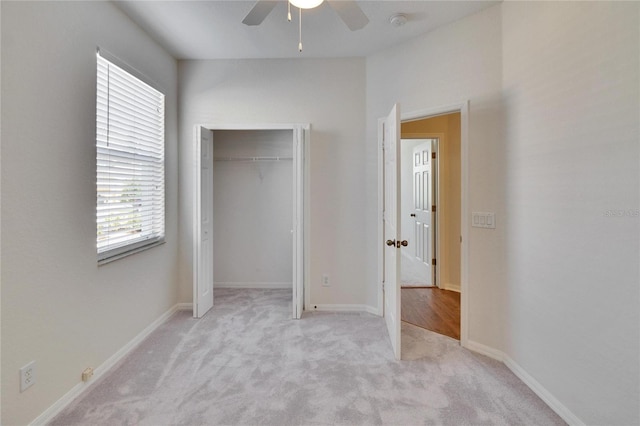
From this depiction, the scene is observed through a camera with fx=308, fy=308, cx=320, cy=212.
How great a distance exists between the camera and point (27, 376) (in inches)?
64.3

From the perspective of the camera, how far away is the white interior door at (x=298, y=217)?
316cm

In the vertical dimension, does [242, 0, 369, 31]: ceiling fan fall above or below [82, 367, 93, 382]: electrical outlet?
above

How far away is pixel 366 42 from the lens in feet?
9.77

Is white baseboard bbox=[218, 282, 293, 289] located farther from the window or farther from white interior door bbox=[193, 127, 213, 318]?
the window

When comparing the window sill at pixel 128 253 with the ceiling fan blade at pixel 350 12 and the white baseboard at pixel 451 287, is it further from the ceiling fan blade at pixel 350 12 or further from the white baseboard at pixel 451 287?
the white baseboard at pixel 451 287

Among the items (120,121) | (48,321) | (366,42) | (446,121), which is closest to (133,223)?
(120,121)

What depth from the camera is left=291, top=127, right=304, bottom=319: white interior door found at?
3160 mm

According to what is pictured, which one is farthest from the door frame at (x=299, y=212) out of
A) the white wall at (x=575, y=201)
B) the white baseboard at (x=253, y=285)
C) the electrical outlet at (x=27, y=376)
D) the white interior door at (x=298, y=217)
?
the white wall at (x=575, y=201)

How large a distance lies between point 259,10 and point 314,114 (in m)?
1.63

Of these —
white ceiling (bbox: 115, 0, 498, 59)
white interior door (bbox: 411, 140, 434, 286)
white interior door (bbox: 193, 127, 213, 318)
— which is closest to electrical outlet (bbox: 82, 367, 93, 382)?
white interior door (bbox: 193, 127, 213, 318)

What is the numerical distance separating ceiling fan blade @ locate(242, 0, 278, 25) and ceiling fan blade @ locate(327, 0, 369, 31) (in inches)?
13.0

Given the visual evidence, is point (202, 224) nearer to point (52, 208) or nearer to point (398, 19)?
point (52, 208)

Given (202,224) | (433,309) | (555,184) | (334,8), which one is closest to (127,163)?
(202,224)

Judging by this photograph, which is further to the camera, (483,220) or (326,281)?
(326,281)
